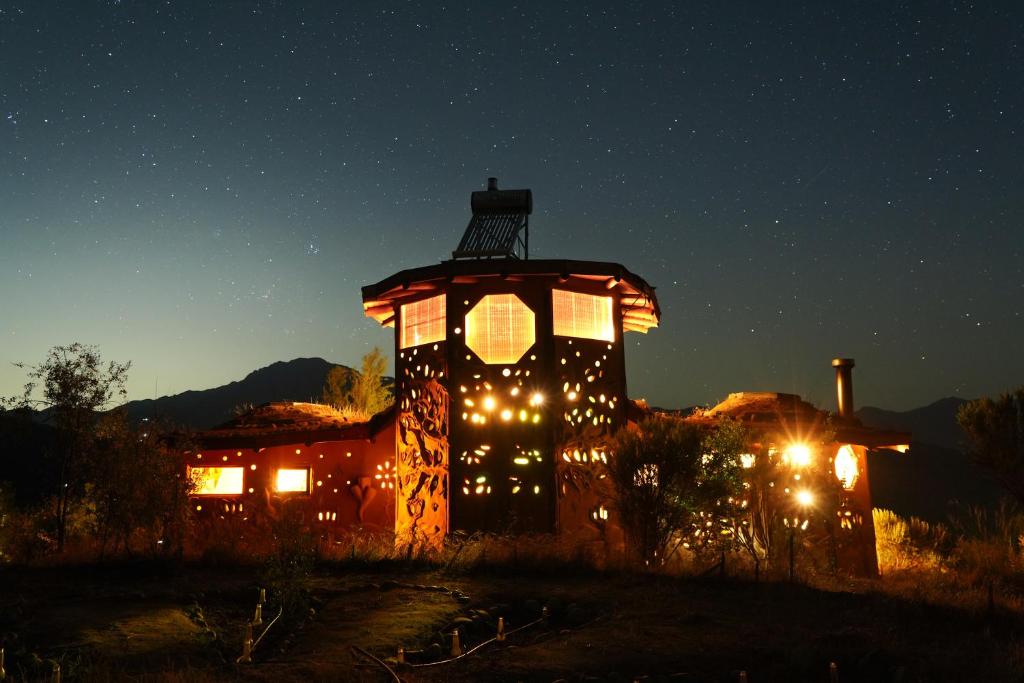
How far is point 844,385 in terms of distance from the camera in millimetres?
19000

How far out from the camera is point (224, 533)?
1523 centimetres

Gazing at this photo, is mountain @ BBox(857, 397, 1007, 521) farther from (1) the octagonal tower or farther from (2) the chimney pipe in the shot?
(1) the octagonal tower

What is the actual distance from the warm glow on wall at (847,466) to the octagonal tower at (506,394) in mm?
4678

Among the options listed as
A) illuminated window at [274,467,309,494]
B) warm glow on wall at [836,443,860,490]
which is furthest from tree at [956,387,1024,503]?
illuminated window at [274,467,309,494]

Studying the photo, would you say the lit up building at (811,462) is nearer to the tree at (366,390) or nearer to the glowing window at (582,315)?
the glowing window at (582,315)

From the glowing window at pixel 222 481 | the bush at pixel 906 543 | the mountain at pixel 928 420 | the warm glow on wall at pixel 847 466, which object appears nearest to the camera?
the warm glow on wall at pixel 847 466

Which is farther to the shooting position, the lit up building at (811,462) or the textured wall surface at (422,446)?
the textured wall surface at (422,446)

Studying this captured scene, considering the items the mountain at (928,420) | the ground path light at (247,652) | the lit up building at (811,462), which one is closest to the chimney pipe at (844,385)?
the lit up building at (811,462)

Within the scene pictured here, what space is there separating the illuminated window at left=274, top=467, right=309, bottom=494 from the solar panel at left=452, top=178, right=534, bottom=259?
18.3 feet

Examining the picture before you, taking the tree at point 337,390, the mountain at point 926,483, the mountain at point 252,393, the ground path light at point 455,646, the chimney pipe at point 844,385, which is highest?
the mountain at point 252,393

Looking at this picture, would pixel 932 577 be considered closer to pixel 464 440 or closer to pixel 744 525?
pixel 744 525

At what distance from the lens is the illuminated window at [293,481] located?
17609mm

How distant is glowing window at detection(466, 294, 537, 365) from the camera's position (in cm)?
1537

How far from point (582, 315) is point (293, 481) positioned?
7.00 meters
